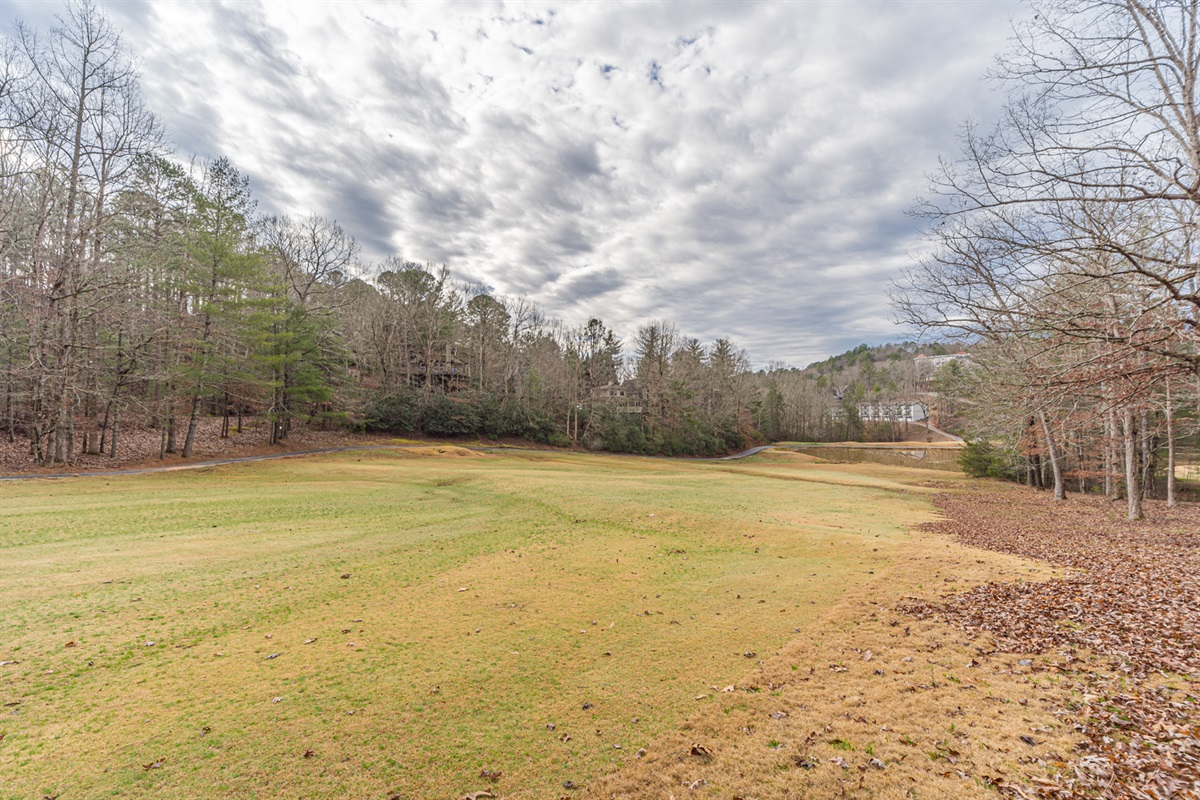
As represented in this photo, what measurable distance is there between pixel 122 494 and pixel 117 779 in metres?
17.2

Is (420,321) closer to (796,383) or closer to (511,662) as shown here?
(511,662)

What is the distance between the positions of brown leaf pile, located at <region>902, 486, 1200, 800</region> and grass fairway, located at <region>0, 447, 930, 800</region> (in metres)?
2.18

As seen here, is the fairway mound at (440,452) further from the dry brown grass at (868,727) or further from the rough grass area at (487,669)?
the dry brown grass at (868,727)

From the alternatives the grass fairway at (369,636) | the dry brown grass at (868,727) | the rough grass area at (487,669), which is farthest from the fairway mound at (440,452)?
the dry brown grass at (868,727)

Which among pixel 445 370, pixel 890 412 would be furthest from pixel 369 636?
pixel 890 412

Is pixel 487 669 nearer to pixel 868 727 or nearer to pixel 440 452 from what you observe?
pixel 868 727

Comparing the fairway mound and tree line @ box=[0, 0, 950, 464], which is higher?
tree line @ box=[0, 0, 950, 464]

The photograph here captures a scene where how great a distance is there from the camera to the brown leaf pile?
340 cm

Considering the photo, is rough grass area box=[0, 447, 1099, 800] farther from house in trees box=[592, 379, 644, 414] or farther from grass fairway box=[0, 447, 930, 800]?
house in trees box=[592, 379, 644, 414]

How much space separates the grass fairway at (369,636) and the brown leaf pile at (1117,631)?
2.18 meters

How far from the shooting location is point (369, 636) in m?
5.88

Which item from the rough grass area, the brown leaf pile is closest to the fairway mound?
the rough grass area

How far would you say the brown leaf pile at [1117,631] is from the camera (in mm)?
3398

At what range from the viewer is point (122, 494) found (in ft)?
49.9
